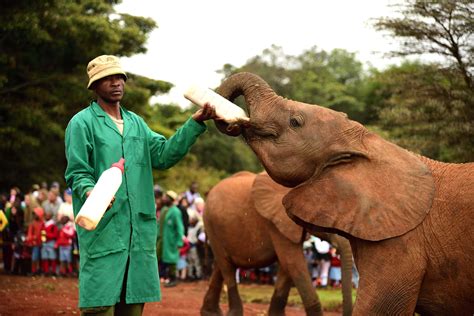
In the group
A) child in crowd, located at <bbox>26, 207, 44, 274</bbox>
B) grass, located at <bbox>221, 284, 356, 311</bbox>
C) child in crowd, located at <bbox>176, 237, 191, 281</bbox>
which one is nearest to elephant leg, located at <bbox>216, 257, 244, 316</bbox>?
grass, located at <bbox>221, 284, 356, 311</bbox>

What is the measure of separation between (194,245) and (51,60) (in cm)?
666

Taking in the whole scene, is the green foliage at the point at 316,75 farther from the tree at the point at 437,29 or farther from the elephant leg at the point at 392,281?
the elephant leg at the point at 392,281

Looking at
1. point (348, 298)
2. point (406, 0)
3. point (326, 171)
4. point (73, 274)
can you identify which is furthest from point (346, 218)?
point (73, 274)

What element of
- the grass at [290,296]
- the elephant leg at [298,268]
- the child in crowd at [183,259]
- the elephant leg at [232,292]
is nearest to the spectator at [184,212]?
the child in crowd at [183,259]

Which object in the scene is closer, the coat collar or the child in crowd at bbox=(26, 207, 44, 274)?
the coat collar

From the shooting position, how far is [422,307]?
643cm

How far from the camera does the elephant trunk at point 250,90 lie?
6977mm

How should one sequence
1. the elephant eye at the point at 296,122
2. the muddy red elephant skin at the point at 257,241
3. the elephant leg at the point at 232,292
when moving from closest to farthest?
the elephant eye at the point at 296,122 → the muddy red elephant skin at the point at 257,241 → the elephant leg at the point at 232,292

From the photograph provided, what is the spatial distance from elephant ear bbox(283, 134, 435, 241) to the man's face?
1640 mm

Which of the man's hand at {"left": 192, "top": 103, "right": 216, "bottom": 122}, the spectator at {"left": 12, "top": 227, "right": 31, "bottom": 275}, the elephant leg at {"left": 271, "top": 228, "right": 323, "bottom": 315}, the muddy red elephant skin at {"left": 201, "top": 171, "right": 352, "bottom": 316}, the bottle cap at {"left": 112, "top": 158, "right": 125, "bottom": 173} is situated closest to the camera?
the bottle cap at {"left": 112, "top": 158, "right": 125, "bottom": 173}

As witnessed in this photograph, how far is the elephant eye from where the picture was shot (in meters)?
6.79

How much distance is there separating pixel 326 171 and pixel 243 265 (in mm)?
6016

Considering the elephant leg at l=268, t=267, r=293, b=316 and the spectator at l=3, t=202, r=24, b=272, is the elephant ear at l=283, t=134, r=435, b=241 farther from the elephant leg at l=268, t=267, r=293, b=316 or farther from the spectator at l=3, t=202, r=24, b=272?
the spectator at l=3, t=202, r=24, b=272

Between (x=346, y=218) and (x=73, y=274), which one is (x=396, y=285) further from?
(x=73, y=274)
